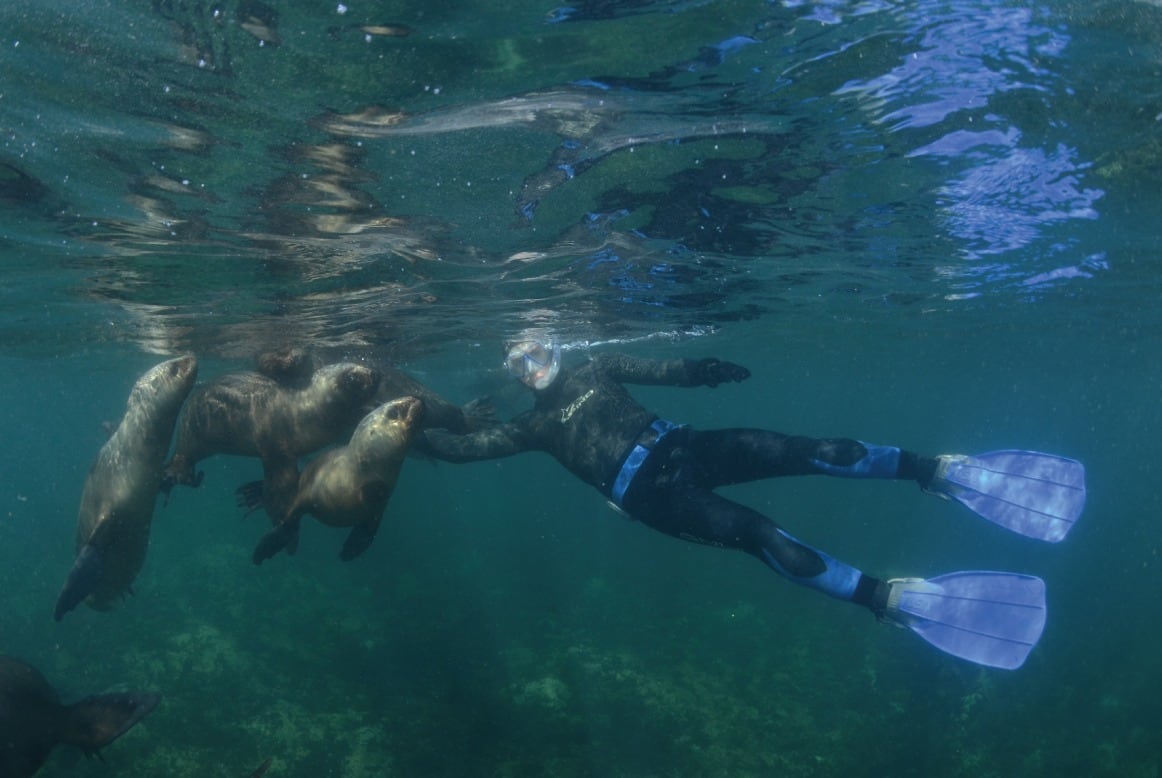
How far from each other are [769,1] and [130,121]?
7.08 metres

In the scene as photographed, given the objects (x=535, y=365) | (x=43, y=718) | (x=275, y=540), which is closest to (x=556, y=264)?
(x=535, y=365)

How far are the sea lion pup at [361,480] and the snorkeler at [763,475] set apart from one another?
2.17m

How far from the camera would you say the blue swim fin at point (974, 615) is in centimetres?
663

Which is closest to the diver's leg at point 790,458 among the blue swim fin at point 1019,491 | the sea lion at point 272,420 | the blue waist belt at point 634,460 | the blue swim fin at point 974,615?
the blue swim fin at point 1019,491

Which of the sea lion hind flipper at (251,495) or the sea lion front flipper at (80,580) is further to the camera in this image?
the sea lion hind flipper at (251,495)

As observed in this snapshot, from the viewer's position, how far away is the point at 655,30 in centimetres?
677

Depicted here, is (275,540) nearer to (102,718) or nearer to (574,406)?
(102,718)

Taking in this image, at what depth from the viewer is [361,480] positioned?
24.6ft

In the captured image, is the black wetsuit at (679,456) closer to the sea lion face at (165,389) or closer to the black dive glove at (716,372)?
the black dive glove at (716,372)

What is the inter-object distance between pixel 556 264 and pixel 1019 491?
966 centimetres

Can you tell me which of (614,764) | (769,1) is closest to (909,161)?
(769,1)

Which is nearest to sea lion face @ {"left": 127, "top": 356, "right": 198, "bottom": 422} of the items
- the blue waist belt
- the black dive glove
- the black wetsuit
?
the black wetsuit

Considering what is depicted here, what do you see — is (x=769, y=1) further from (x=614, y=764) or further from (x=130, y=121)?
(x=614, y=764)

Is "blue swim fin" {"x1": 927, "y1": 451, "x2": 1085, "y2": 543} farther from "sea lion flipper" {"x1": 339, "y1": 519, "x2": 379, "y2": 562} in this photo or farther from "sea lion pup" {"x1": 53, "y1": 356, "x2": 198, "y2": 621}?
"sea lion pup" {"x1": 53, "y1": 356, "x2": 198, "y2": 621}
